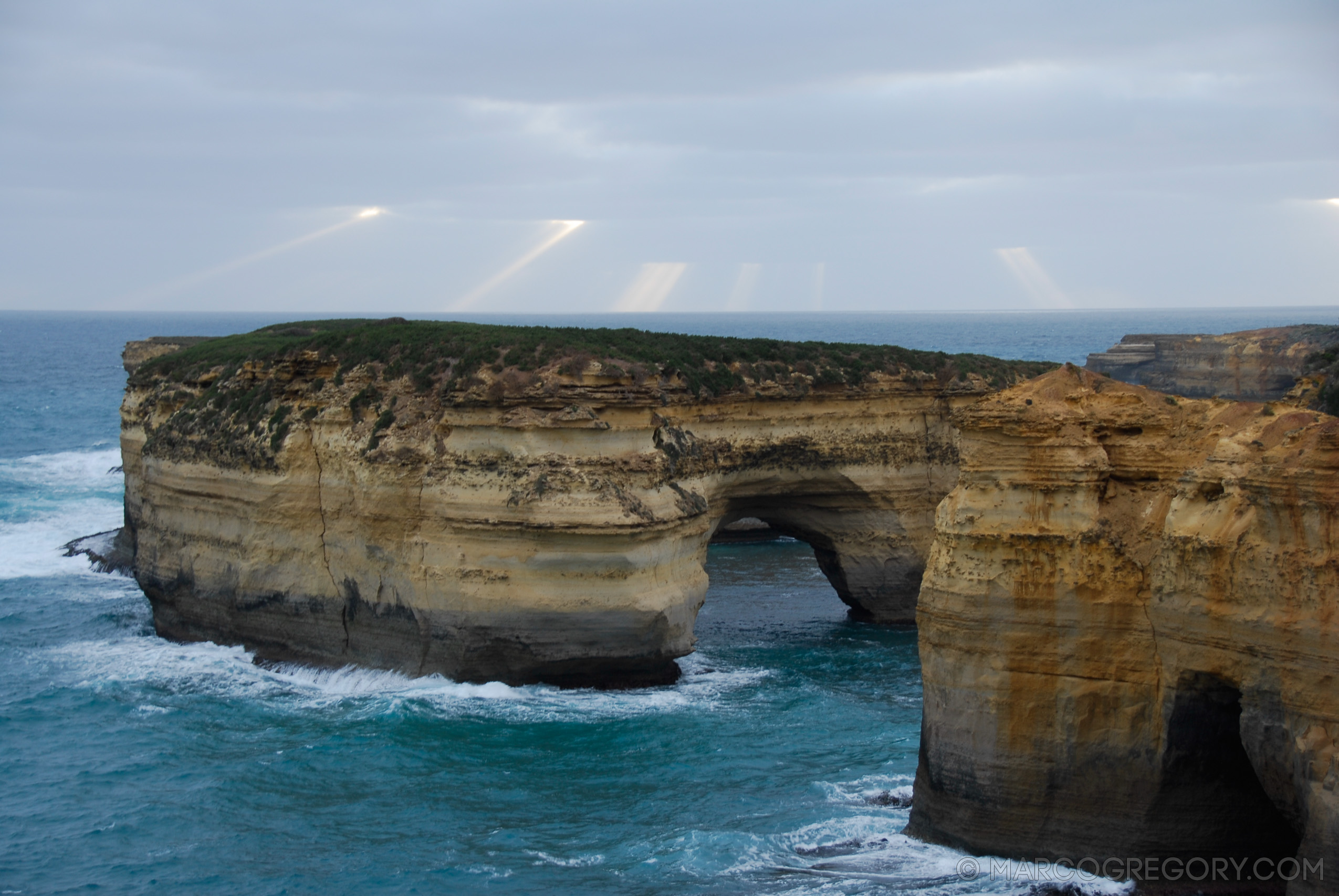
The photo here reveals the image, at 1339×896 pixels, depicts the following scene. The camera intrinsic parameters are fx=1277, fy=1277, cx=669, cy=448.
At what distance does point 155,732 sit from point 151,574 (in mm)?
7640

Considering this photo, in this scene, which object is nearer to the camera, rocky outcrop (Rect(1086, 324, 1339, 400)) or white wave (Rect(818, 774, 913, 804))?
white wave (Rect(818, 774, 913, 804))

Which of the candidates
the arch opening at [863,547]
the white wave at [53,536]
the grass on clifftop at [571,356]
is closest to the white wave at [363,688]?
the arch opening at [863,547]

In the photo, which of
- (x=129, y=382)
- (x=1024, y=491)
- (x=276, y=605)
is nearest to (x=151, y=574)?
(x=276, y=605)

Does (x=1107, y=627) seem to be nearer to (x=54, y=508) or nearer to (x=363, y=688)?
(x=363, y=688)

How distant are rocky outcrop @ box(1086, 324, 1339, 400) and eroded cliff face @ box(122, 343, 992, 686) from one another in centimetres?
3699

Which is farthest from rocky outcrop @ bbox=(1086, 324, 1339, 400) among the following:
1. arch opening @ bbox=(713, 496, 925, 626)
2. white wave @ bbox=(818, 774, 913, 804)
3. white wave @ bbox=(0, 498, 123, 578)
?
white wave @ bbox=(818, 774, 913, 804)

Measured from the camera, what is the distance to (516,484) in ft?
78.4

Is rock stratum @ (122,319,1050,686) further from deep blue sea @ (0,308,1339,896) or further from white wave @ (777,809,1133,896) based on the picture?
white wave @ (777,809,1133,896)

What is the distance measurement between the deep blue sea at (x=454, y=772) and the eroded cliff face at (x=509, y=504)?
37.1 inches

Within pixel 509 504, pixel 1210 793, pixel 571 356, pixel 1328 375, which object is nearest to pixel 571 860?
pixel 1210 793

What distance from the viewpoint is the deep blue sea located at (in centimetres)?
1666

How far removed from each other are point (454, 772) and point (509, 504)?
210 inches

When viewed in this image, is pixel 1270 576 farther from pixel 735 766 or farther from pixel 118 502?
pixel 118 502

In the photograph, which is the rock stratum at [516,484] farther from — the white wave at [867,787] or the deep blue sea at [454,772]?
the white wave at [867,787]
